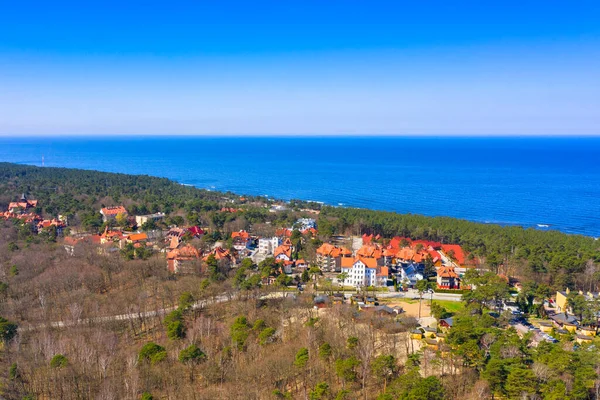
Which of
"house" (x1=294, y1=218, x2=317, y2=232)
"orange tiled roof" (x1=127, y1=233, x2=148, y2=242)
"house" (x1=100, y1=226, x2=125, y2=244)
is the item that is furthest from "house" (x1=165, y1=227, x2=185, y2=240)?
"house" (x1=294, y1=218, x2=317, y2=232)

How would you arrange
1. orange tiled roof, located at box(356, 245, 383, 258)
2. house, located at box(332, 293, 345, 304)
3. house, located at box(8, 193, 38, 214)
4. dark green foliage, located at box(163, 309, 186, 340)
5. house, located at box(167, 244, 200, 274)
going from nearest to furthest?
dark green foliage, located at box(163, 309, 186, 340) → house, located at box(332, 293, 345, 304) → house, located at box(167, 244, 200, 274) → orange tiled roof, located at box(356, 245, 383, 258) → house, located at box(8, 193, 38, 214)

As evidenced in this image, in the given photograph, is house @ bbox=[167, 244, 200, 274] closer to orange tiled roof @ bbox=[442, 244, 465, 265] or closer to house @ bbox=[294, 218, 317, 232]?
house @ bbox=[294, 218, 317, 232]

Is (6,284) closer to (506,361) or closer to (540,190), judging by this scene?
(506,361)

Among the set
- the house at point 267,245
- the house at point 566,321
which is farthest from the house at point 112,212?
the house at point 566,321

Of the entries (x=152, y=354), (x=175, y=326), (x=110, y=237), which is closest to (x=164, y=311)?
(x=175, y=326)

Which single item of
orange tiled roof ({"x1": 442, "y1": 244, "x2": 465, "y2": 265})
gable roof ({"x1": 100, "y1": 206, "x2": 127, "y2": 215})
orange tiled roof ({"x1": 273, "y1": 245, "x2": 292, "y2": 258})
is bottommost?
orange tiled roof ({"x1": 442, "y1": 244, "x2": 465, "y2": 265})

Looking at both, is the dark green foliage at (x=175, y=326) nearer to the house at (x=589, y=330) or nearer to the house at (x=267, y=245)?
the house at (x=267, y=245)

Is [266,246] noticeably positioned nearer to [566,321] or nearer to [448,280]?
[448,280]
